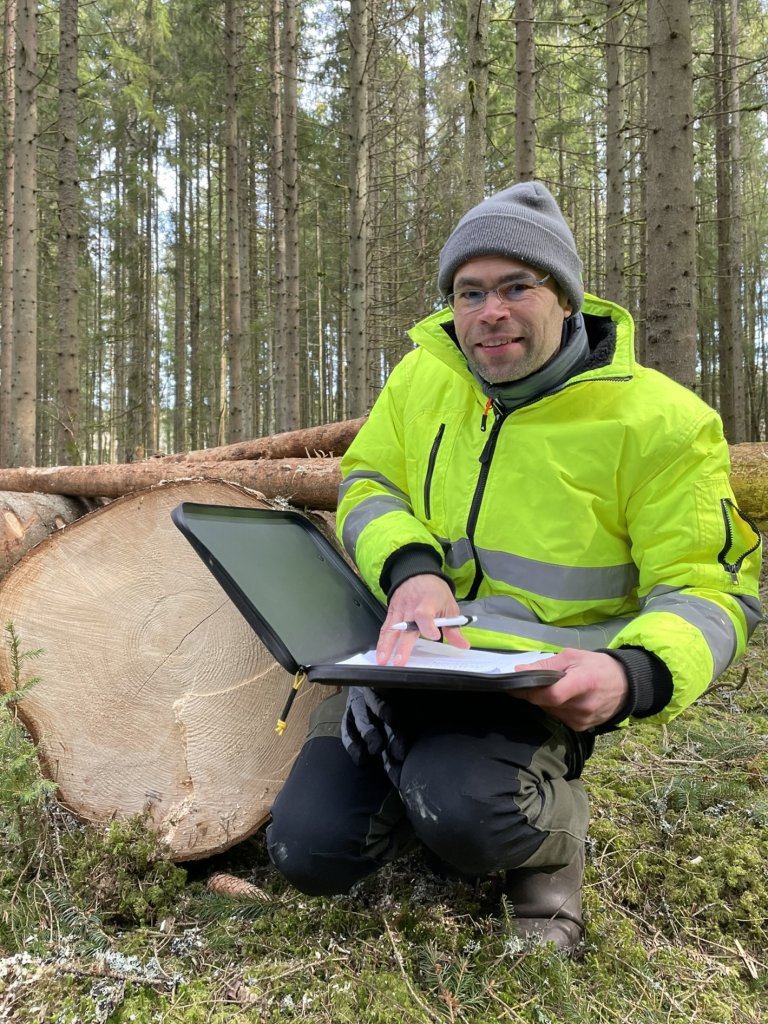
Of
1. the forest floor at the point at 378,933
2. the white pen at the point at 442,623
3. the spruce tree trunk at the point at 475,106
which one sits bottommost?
the forest floor at the point at 378,933

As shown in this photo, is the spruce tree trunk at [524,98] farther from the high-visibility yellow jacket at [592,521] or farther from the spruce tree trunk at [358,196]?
the high-visibility yellow jacket at [592,521]

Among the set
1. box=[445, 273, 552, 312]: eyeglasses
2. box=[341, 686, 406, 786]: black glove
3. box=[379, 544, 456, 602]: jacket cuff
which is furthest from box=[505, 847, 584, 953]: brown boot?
box=[445, 273, 552, 312]: eyeglasses

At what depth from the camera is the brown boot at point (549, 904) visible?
1613 millimetres

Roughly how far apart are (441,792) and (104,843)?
40.3 inches

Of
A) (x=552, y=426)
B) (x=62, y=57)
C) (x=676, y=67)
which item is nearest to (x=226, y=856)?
(x=552, y=426)

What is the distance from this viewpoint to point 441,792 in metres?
1.51

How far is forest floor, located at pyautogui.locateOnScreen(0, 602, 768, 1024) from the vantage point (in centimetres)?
142

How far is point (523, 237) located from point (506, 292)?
141 mm

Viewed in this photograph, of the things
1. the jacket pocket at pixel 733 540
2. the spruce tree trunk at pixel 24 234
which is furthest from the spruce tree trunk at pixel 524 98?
the jacket pocket at pixel 733 540

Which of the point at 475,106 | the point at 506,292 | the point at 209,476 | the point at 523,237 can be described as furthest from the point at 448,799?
the point at 475,106

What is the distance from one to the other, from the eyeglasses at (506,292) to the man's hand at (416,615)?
73 cm

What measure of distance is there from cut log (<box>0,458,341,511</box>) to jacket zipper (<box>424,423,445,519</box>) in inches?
43.0

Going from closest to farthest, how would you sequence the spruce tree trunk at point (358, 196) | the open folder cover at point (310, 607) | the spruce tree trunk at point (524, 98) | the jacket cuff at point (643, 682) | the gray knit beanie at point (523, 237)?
the open folder cover at point (310, 607), the jacket cuff at point (643, 682), the gray knit beanie at point (523, 237), the spruce tree trunk at point (524, 98), the spruce tree trunk at point (358, 196)

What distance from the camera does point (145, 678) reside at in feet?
7.13
